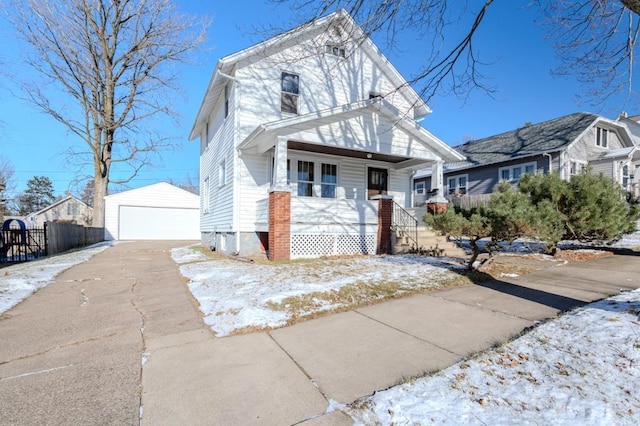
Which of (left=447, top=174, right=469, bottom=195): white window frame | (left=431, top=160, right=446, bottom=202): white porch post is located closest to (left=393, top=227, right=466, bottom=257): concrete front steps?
(left=431, top=160, right=446, bottom=202): white porch post

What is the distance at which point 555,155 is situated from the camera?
17.9 meters

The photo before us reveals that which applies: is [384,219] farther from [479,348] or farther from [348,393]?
[348,393]

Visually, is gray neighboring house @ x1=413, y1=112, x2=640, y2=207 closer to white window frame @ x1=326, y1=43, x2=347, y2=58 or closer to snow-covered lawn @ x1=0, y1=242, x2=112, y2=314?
white window frame @ x1=326, y1=43, x2=347, y2=58

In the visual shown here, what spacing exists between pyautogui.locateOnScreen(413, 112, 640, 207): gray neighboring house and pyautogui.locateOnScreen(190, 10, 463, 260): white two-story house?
8.36 metres

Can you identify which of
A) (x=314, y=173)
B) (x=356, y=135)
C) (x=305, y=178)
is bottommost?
(x=305, y=178)

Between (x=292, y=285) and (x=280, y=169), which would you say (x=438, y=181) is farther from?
(x=292, y=285)

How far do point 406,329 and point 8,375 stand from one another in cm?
396

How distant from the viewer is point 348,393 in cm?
255

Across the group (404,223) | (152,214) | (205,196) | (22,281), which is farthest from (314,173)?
(152,214)

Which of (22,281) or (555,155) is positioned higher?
(555,155)

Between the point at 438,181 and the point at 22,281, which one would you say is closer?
the point at 22,281

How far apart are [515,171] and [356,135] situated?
14.3 metres

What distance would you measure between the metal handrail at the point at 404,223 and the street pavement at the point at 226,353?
5.26 meters

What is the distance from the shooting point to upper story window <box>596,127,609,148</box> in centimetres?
2011
